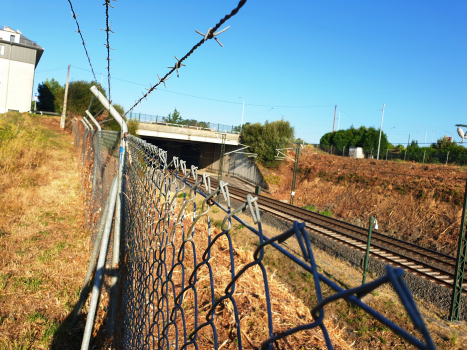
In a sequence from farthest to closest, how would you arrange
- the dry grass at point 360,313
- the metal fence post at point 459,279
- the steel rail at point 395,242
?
the steel rail at point 395,242 → the metal fence post at point 459,279 → the dry grass at point 360,313

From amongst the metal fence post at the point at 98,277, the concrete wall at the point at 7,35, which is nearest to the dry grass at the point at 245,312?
the metal fence post at the point at 98,277

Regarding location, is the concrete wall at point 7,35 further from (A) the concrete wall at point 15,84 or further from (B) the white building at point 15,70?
(A) the concrete wall at point 15,84

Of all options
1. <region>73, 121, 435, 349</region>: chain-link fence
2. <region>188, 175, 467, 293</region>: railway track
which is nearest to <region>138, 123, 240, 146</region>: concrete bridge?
<region>188, 175, 467, 293</region>: railway track

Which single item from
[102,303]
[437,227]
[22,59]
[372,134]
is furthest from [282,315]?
[22,59]

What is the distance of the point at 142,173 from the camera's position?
9.57 ft

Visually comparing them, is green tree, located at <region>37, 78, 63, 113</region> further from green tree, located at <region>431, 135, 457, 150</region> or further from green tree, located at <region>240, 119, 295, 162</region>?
green tree, located at <region>431, 135, 457, 150</region>

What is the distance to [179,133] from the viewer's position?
126 ft

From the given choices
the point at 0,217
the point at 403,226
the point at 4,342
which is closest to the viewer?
the point at 4,342

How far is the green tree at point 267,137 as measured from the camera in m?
37.7

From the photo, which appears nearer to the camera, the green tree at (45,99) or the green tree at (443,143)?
the green tree at (443,143)

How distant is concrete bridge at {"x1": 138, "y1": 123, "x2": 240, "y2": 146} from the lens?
37188 millimetres

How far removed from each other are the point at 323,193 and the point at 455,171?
32.0 feet

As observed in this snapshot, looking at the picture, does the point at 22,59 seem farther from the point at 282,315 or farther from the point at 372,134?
the point at 282,315

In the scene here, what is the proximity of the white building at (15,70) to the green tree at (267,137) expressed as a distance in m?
38.3
